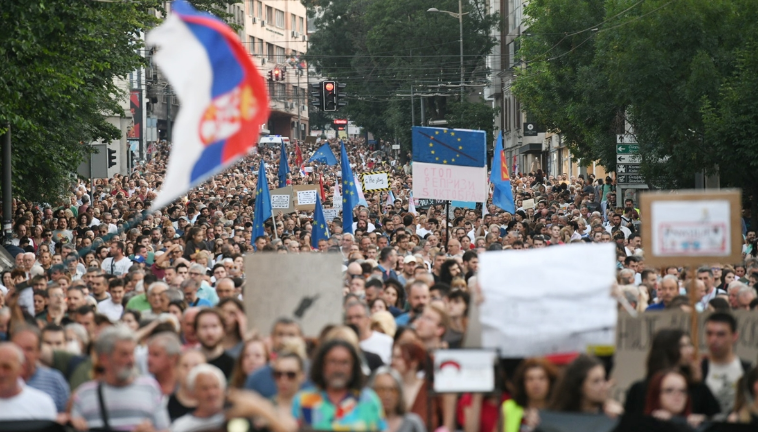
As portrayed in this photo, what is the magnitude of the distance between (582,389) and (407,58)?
73.3m

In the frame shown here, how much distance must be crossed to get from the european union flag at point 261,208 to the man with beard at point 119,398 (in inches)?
507

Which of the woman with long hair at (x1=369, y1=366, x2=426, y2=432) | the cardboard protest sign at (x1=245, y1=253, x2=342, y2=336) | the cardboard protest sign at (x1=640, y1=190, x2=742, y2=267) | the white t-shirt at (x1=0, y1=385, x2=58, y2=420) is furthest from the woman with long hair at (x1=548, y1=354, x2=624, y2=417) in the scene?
the white t-shirt at (x1=0, y1=385, x2=58, y2=420)

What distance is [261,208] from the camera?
69.8ft

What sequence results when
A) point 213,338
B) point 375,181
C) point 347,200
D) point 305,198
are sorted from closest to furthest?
point 213,338 → point 347,200 → point 305,198 → point 375,181

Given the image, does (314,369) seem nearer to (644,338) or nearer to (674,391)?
(674,391)

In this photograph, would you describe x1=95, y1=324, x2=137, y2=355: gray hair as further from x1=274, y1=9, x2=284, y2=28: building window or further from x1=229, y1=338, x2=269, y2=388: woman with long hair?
x1=274, y1=9, x2=284, y2=28: building window

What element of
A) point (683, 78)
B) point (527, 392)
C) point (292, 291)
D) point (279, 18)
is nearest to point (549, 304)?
point (527, 392)

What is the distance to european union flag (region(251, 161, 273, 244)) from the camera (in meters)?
20.7

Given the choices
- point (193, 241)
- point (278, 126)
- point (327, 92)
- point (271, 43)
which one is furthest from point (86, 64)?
point (278, 126)

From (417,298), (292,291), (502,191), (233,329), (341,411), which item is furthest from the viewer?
(502,191)

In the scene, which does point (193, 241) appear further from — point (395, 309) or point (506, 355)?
point (506, 355)

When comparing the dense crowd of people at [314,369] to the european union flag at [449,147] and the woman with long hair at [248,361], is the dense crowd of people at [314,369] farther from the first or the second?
the european union flag at [449,147]

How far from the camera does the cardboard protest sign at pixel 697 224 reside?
27.7 feet

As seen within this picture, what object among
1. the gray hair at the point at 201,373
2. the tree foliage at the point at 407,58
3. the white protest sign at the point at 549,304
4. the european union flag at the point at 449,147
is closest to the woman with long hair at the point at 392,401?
the white protest sign at the point at 549,304
